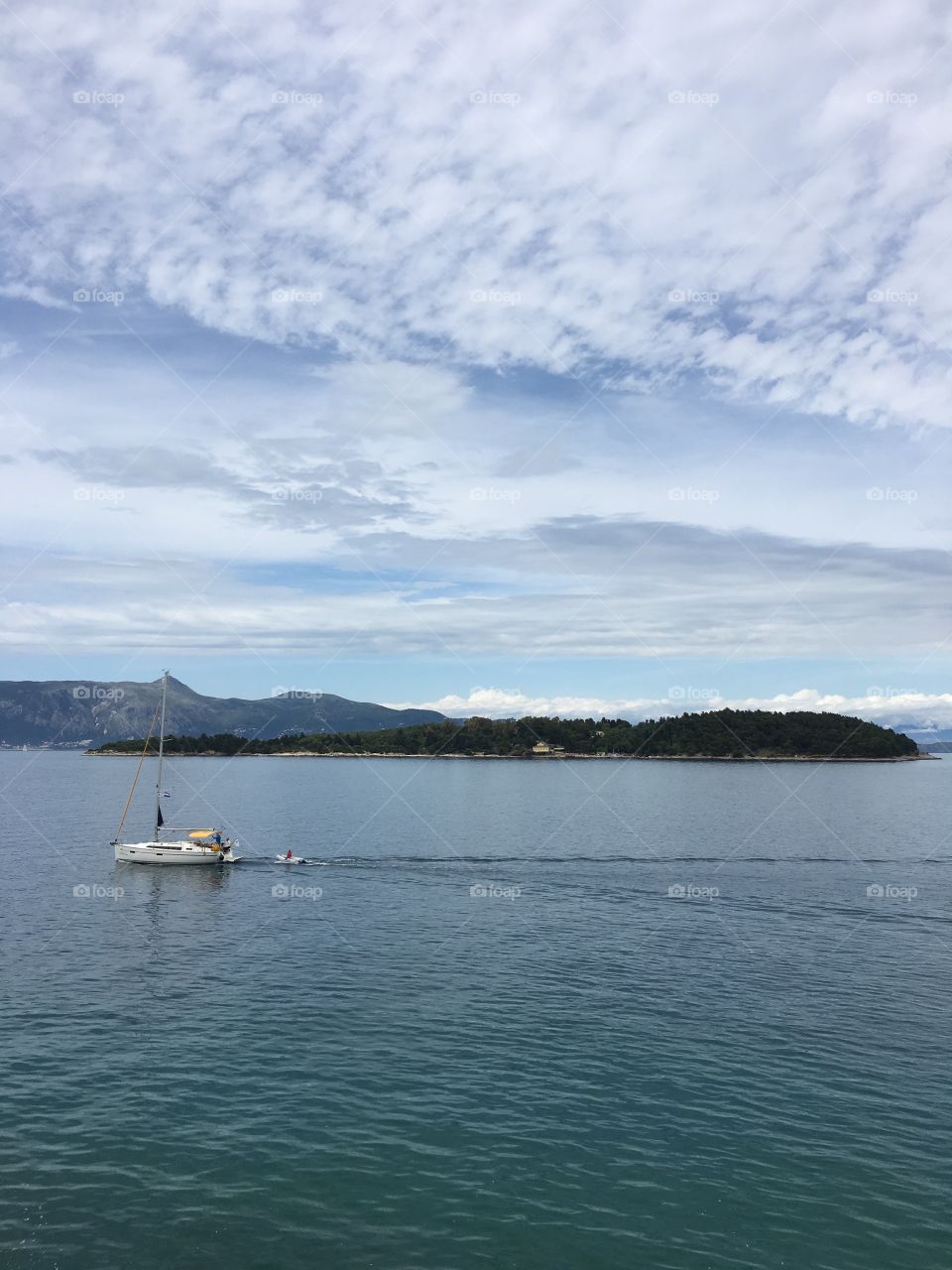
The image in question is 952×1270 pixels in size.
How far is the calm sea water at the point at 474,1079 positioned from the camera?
2847 centimetres

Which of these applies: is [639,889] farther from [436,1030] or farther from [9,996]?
[9,996]

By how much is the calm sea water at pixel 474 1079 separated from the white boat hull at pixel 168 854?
14637 millimetres

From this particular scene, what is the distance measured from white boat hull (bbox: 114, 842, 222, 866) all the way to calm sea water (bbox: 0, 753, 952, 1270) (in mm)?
14637

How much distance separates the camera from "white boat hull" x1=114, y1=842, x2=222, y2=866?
10212 cm

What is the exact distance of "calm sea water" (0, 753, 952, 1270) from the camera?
28.5 metres

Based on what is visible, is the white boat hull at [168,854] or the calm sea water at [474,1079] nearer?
the calm sea water at [474,1079]

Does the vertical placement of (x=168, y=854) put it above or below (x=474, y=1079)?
below

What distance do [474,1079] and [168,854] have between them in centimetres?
7315

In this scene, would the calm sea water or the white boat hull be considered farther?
the white boat hull

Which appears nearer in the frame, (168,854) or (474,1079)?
(474,1079)

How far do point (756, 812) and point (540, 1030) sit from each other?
137 m

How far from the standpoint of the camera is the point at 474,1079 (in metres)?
39.9

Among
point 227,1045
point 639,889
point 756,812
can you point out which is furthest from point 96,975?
point 756,812

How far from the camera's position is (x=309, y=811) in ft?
562
